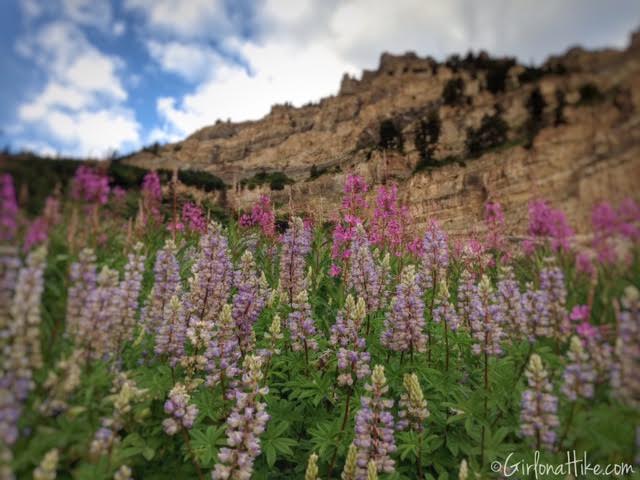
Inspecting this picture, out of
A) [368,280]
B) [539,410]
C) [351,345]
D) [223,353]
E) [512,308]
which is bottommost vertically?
[539,410]

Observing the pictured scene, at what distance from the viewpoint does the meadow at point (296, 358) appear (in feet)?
6.00

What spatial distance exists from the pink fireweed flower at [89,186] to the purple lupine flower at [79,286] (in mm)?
352

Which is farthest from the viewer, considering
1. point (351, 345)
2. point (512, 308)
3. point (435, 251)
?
point (435, 251)

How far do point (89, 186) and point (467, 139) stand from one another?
3.08m

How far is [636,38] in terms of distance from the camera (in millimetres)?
2055

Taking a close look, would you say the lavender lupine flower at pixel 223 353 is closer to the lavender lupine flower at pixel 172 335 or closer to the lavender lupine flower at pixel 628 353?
the lavender lupine flower at pixel 172 335

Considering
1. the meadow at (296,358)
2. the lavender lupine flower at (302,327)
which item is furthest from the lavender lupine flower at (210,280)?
the lavender lupine flower at (302,327)

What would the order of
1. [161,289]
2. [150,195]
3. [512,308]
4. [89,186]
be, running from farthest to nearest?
[150,195], [161,289], [512,308], [89,186]

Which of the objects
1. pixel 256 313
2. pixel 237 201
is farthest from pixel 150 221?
pixel 237 201

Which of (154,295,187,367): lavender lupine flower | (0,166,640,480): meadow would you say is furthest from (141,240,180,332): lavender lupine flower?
(154,295,187,367): lavender lupine flower

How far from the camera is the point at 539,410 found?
2361 millimetres

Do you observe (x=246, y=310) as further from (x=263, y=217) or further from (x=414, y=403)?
(x=263, y=217)

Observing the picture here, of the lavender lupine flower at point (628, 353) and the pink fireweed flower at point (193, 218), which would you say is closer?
the lavender lupine flower at point (628, 353)

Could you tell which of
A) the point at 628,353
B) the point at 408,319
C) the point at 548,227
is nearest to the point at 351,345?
the point at 408,319
